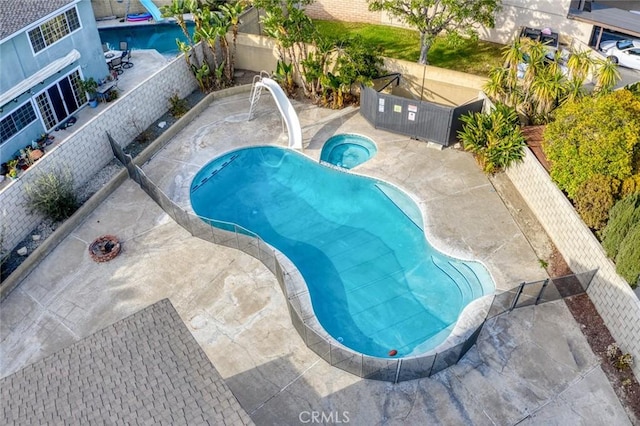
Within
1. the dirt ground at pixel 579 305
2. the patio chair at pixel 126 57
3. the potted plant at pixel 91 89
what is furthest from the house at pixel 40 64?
the dirt ground at pixel 579 305

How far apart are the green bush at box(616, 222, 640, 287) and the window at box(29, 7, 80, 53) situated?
26.6 metres

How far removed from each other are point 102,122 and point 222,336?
12609mm

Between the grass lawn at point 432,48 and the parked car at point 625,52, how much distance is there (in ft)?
19.3

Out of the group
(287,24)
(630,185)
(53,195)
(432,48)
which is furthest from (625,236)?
(53,195)

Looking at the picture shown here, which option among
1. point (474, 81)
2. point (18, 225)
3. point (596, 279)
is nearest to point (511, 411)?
point (596, 279)

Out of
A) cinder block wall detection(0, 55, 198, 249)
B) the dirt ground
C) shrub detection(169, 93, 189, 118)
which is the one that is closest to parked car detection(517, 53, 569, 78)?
the dirt ground

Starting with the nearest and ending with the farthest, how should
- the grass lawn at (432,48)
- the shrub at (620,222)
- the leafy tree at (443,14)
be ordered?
the shrub at (620,222), the leafy tree at (443,14), the grass lawn at (432,48)

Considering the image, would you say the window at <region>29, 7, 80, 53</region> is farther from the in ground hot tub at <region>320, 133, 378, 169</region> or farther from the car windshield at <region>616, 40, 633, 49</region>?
the car windshield at <region>616, 40, 633, 49</region>

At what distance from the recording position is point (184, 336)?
14.0 meters

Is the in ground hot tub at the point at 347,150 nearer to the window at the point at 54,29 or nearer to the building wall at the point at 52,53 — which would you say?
the building wall at the point at 52,53

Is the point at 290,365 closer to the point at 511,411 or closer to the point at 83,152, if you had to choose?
the point at 511,411

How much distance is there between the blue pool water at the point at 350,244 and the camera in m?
19.1

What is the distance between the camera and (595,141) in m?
19.5

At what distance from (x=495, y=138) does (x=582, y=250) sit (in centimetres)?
675
